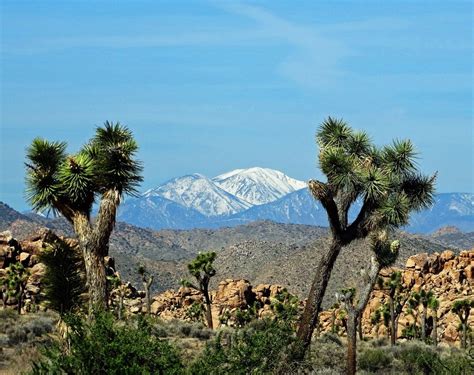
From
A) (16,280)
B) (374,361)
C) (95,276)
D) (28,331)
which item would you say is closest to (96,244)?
(95,276)

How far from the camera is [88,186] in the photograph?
68.9 feet

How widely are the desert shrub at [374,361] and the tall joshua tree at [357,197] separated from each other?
270 centimetres

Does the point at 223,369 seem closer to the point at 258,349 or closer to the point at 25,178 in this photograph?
the point at 258,349

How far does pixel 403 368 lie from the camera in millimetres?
24469

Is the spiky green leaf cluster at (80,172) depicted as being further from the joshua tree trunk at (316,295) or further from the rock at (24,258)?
the rock at (24,258)

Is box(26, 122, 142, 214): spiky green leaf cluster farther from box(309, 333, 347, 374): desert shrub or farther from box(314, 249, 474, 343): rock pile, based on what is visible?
box(314, 249, 474, 343): rock pile

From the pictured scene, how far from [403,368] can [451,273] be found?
54707 mm

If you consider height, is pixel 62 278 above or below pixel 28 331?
above

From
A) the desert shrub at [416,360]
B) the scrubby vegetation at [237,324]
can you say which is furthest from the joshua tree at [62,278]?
the desert shrub at [416,360]

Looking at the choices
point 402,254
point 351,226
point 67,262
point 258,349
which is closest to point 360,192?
point 351,226

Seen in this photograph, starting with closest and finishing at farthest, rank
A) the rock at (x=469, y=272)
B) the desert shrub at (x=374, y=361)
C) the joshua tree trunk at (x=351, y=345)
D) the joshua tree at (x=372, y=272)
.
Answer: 1. the joshua tree trunk at (x=351, y=345)
2. the joshua tree at (x=372, y=272)
3. the desert shrub at (x=374, y=361)
4. the rock at (x=469, y=272)

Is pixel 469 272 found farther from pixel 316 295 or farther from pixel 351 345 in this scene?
pixel 351 345

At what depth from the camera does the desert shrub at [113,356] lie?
10.8m

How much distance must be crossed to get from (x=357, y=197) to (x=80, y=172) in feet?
25.7
